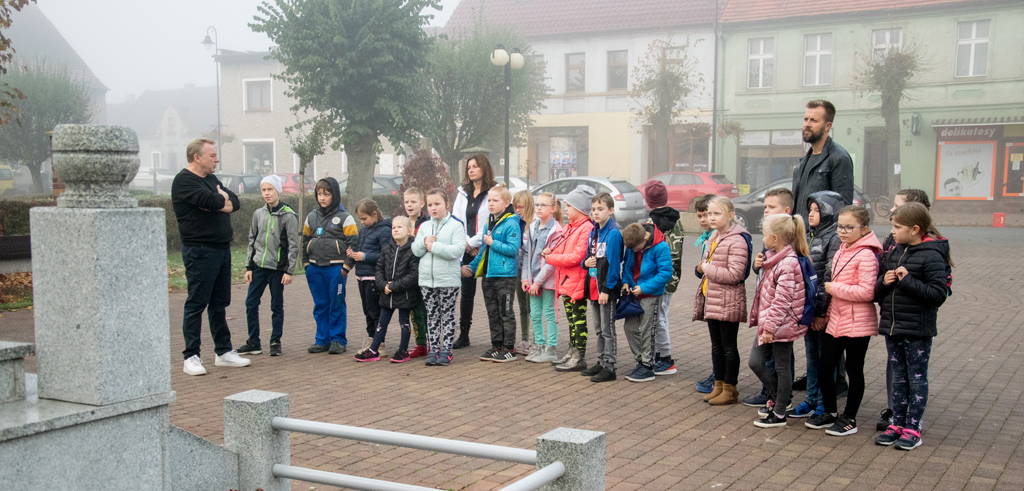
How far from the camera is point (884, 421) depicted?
5.67 meters

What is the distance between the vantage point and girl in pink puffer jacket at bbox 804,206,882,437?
17.4ft

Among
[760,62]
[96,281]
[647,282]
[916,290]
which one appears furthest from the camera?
[760,62]

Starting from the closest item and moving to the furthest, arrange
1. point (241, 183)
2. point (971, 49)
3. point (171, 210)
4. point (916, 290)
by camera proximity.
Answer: point (916, 290) → point (171, 210) → point (241, 183) → point (971, 49)

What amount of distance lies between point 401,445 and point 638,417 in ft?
9.90

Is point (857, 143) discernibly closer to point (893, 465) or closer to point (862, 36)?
point (862, 36)

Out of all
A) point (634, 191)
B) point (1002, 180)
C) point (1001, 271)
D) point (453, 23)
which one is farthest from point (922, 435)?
point (453, 23)

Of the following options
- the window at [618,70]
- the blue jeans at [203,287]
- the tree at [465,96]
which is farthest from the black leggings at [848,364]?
the window at [618,70]

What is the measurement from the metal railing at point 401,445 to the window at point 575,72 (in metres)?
38.1

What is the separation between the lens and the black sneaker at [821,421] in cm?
568

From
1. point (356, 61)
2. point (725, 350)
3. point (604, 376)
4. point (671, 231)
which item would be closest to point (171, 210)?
point (356, 61)

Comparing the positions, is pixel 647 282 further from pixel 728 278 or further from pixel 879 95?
pixel 879 95

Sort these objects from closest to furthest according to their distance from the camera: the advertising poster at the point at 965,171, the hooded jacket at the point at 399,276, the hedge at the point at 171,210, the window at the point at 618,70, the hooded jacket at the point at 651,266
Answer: the hooded jacket at the point at 651,266 → the hooded jacket at the point at 399,276 → the hedge at the point at 171,210 → the advertising poster at the point at 965,171 → the window at the point at 618,70

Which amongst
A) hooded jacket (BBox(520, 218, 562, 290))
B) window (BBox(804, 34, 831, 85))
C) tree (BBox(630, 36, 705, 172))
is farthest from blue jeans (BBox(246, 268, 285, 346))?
window (BBox(804, 34, 831, 85))

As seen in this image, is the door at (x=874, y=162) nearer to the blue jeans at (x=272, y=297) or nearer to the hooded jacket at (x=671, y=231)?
the hooded jacket at (x=671, y=231)
